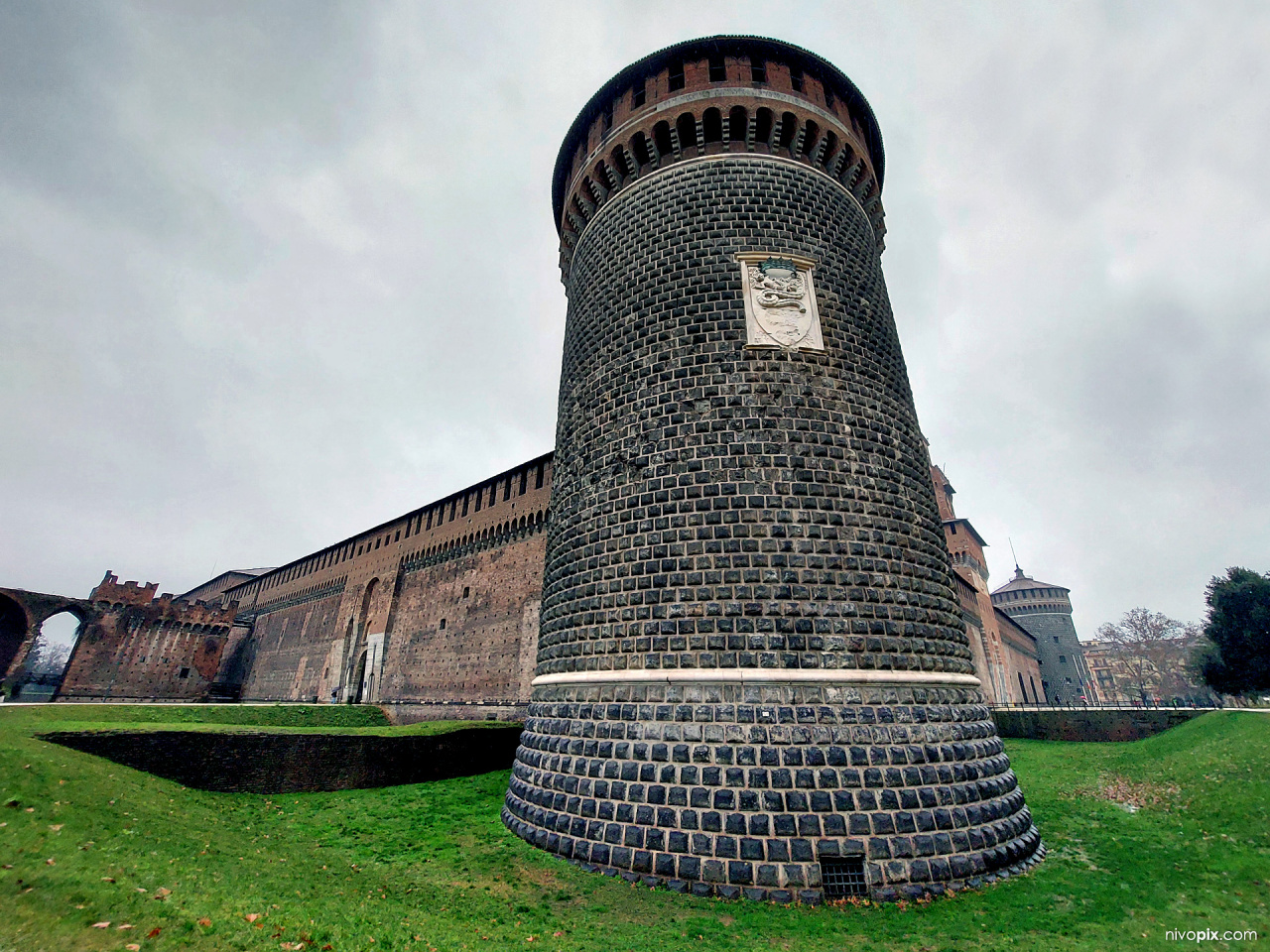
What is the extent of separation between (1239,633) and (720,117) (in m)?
29.3

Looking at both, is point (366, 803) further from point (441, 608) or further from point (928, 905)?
point (441, 608)

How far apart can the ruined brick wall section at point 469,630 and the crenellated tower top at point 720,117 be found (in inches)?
545

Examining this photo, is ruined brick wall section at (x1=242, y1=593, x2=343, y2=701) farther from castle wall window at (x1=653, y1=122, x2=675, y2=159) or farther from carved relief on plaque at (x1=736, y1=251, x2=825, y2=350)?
carved relief on plaque at (x1=736, y1=251, x2=825, y2=350)

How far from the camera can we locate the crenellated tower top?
1088cm

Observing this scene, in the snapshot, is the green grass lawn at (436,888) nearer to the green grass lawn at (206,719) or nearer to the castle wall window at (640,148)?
the green grass lawn at (206,719)

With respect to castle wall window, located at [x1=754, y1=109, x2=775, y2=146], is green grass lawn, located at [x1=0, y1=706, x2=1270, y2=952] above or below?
below

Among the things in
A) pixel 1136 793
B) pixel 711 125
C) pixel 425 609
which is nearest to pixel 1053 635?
pixel 1136 793

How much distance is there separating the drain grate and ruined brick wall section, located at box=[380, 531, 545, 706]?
15654 mm

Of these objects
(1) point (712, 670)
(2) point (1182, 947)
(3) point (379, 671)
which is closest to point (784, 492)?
(1) point (712, 670)

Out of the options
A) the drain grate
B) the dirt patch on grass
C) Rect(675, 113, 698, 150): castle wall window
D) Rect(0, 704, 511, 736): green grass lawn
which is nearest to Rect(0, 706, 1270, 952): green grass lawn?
the drain grate

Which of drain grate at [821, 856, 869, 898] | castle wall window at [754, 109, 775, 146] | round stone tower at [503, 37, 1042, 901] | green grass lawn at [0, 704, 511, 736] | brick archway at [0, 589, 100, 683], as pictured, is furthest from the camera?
brick archway at [0, 589, 100, 683]

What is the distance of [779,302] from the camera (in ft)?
30.1

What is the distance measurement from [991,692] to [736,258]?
3292 cm

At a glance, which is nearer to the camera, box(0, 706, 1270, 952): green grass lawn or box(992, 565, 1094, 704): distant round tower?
box(0, 706, 1270, 952): green grass lawn
